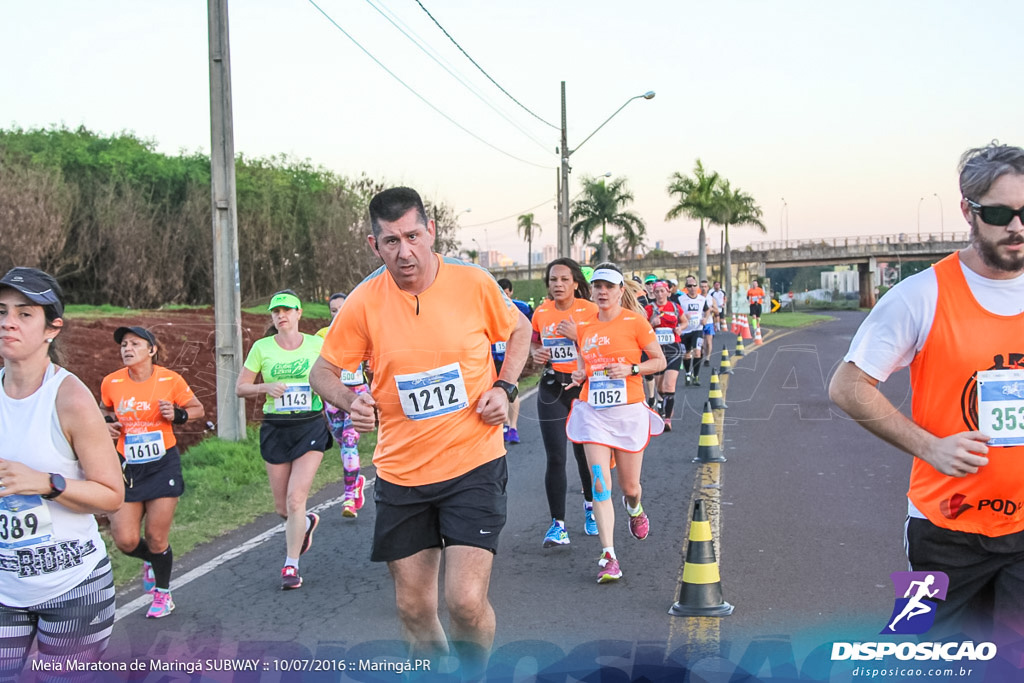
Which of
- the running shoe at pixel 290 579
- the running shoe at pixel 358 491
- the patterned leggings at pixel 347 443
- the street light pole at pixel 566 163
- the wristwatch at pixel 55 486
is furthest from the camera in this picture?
the street light pole at pixel 566 163

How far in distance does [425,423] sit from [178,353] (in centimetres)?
1559

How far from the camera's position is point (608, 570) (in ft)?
Answer: 21.5

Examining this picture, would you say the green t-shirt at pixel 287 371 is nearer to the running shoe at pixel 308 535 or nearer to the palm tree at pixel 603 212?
the running shoe at pixel 308 535

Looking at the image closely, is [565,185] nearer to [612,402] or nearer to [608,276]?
[608,276]

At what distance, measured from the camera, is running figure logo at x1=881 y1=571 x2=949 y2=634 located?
3.26 meters

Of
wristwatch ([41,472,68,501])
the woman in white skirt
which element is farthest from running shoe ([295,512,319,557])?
wristwatch ([41,472,68,501])

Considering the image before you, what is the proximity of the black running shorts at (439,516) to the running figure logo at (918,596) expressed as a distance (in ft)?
5.62

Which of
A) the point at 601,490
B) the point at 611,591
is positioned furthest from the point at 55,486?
the point at 601,490

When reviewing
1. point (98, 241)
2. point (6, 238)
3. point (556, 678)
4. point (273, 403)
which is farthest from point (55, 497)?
point (98, 241)

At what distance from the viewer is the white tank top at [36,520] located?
11.4 feet

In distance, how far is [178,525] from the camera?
891 cm

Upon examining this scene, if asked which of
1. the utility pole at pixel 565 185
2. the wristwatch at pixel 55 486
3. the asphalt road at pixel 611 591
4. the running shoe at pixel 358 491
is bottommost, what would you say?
the asphalt road at pixel 611 591

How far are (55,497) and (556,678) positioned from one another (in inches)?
103

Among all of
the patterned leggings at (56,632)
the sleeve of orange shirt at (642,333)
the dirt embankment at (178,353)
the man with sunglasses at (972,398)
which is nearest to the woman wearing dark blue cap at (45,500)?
the patterned leggings at (56,632)
